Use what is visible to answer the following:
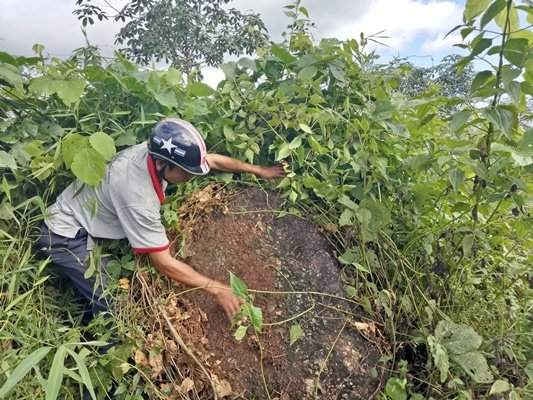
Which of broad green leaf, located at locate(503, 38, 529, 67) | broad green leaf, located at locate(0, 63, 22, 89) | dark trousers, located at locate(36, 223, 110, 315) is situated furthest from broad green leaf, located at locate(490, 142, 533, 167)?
broad green leaf, located at locate(0, 63, 22, 89)

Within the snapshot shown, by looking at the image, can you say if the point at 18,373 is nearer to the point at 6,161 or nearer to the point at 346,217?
the point at 6,161

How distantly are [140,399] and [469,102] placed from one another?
201 cm

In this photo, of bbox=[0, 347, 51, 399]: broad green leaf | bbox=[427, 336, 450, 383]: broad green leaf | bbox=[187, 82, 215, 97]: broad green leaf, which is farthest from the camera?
bbox=[187, 82, 215, 97]: broad green leaf

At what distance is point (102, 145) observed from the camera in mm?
2357

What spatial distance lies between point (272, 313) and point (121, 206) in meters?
0.94

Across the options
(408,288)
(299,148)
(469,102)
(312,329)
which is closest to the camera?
(469,102)

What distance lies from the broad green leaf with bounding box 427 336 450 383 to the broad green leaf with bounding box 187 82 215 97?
1882mm

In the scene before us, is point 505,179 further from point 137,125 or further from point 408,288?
point 137,125

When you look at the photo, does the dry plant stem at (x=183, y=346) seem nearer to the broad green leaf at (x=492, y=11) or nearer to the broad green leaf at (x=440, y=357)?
the broad green leaf at (x=440, y=357)

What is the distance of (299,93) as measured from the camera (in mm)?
2820

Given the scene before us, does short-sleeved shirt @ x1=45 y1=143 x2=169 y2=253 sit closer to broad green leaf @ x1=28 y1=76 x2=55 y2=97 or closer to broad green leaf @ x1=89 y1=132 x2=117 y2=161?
broad green leaf @ x1=89 y1=132 x2=117 y2=161

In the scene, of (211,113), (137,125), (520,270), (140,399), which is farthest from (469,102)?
(140,399)

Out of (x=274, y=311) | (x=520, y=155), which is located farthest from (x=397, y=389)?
(x=520, y=155)

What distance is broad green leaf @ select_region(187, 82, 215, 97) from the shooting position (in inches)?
116
